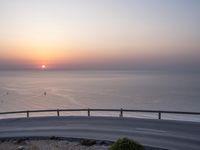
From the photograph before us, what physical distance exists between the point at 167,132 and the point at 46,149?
8579mm

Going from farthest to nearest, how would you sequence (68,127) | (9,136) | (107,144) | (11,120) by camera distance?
(11,120) < (68,127) < (9,136) < (107,144)

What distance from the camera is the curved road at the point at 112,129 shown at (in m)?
18.7

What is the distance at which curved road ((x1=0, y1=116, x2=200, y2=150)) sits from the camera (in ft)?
61.4

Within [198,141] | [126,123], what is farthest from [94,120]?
[198,141]

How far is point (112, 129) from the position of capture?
22.5 meters

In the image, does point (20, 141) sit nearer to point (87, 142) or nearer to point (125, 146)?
point (87, 142)

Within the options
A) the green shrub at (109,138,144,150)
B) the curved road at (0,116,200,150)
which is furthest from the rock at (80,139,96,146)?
the green shrub at (109,138,144,150)

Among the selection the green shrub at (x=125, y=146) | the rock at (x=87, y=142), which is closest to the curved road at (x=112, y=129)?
the rock at (x=87, y=142)

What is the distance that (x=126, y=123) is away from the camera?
25094 millimetres

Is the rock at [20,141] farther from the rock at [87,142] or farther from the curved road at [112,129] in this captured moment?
the rock at [87,142]

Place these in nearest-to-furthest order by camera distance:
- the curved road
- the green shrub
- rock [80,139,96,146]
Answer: the green shrub
rock [80,139,96,146]
the curved road

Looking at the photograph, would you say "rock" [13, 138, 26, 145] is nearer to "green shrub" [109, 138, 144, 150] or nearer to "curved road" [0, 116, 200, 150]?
"curved road" [0, 116, 200, 150]

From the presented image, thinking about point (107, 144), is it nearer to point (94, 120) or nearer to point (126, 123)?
point (126, 123)

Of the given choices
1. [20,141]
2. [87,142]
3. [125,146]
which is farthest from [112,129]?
[125,146]
